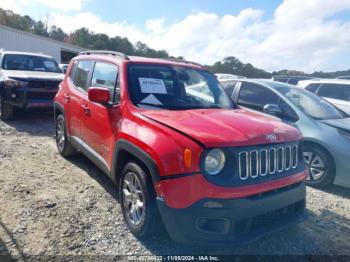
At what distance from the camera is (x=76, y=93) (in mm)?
4941

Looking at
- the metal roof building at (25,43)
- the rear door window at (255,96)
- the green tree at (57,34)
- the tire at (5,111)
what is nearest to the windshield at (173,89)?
the rear door window at (255,96)

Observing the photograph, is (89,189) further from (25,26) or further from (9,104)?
(25,26)

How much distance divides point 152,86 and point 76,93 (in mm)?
1728

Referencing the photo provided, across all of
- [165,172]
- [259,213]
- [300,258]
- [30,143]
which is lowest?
[30,143]

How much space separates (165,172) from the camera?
271cm

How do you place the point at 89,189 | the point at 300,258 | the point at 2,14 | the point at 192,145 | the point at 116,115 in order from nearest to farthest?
1. the point at 192,145
2. the point at 300,258
3. the point at 116,115
4. the point at 89,189
5. the point at 2,14

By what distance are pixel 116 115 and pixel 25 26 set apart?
73.7m

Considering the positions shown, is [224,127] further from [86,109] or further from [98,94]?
[86,109]

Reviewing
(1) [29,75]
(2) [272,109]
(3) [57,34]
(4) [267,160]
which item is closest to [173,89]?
(4) [267,160]

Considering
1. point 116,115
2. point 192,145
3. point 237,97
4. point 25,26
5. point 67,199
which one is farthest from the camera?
point 25,26

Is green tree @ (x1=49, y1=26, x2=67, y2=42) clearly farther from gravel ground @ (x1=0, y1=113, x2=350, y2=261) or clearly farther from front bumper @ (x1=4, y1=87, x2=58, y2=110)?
gravel ground @ (x1=0, y1=113, x2=350, y2=261)

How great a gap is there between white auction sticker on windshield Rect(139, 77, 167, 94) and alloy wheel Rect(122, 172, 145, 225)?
3.35ft

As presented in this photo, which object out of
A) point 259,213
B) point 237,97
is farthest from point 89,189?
point 237,97

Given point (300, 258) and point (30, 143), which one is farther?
point (30, 143)
